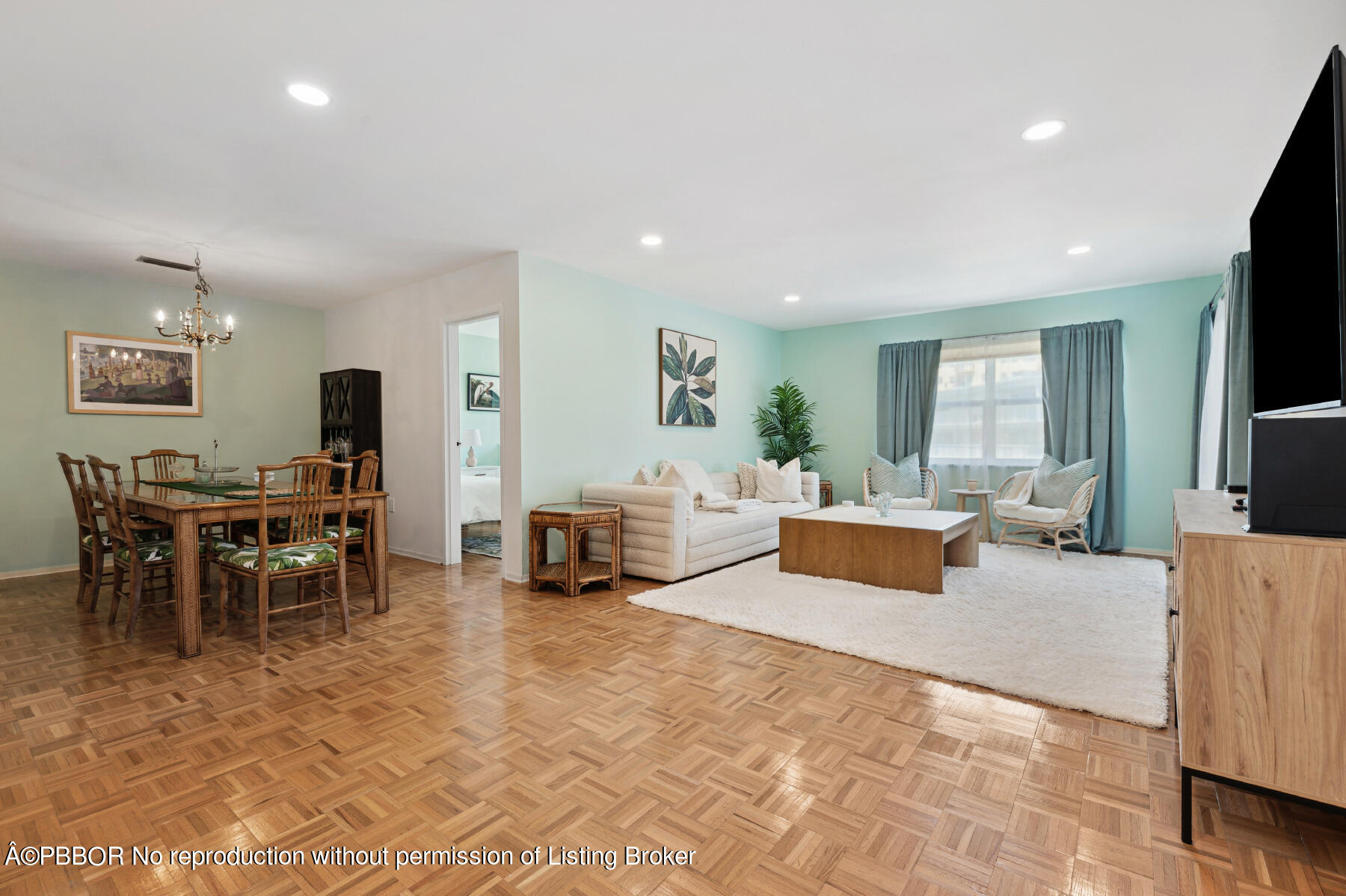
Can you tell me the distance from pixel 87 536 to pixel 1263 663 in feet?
19.3

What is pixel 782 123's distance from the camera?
275cm

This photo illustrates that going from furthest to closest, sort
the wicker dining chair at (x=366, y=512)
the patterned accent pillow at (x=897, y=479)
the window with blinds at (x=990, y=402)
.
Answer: the patterned accent pillow at (x=897, y=479)
the window with blinds at (x=990, y=402)
the wicker dining chair at (x=366, y=512)

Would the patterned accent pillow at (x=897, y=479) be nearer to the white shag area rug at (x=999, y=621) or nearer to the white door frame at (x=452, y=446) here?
the white shag area rug at (x=999, y=621)

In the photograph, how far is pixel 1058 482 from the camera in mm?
5648

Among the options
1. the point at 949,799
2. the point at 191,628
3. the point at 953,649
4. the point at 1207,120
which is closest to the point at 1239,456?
the point at 1207,120

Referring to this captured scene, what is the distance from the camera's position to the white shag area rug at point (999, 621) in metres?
2.70

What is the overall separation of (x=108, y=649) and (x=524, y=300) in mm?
3223

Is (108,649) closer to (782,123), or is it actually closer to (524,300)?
(524,300)

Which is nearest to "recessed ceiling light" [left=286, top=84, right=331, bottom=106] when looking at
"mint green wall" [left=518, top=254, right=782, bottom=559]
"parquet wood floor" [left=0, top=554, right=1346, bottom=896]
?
"mint green wall" [left=518, top=254, right=782, bottom=559]

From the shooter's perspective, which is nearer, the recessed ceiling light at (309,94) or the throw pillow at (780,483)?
the recessed ceiling light at (309,94)

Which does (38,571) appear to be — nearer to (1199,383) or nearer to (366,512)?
(366,512)

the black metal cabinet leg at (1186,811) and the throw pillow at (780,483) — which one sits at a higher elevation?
the throw pillow at (780,483)

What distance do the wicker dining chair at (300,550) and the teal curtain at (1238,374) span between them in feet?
17.2

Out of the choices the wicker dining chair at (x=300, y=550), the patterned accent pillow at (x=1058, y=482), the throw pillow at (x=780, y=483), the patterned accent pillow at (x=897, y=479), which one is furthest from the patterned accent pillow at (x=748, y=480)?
the wicker dining chair at (x=300, y=550)
